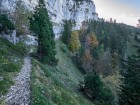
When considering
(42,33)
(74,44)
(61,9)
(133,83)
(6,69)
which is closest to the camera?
(6,69)

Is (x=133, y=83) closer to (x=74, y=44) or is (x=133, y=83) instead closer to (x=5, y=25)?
(x=5, y=25)

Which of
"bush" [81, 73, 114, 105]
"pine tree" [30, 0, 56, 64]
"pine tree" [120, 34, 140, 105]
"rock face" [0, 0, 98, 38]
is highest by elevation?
"rock face" [0, 0, 98, 38]

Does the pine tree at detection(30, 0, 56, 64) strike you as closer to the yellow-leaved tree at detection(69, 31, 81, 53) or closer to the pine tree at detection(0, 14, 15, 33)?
the pine tree at detection(0, 14, 15, 33)

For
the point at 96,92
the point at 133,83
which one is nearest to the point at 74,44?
the point at 96,92

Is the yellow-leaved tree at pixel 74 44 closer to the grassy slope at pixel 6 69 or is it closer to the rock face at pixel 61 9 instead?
the rock face at pixel 61 9

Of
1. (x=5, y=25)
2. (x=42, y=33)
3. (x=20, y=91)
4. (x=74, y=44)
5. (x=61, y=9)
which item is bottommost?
(x=20, y=91)

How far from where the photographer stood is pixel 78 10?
609 ft

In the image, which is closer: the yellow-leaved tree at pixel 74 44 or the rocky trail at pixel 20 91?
the rocky trail at pixel 20 91

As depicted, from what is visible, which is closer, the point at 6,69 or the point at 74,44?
the point at 6,69

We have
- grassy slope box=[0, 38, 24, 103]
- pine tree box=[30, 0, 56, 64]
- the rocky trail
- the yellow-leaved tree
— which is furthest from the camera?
the yellow-leaved tree

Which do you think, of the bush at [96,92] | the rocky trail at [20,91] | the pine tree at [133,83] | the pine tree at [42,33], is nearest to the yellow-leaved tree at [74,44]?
the pine tree at [42,33]

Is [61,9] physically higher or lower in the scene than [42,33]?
higher

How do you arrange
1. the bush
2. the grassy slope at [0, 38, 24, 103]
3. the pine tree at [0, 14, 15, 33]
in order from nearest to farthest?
the grassy slope at [0, 38, 24, 103]
the bush
the pine tree at [0, 14, 15, 33]

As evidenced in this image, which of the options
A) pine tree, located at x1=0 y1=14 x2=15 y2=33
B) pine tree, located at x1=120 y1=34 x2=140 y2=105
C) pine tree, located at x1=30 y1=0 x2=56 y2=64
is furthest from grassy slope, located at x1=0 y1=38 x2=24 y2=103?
pine tree, located at x1=120 y1=34 x2=140 y2=105
